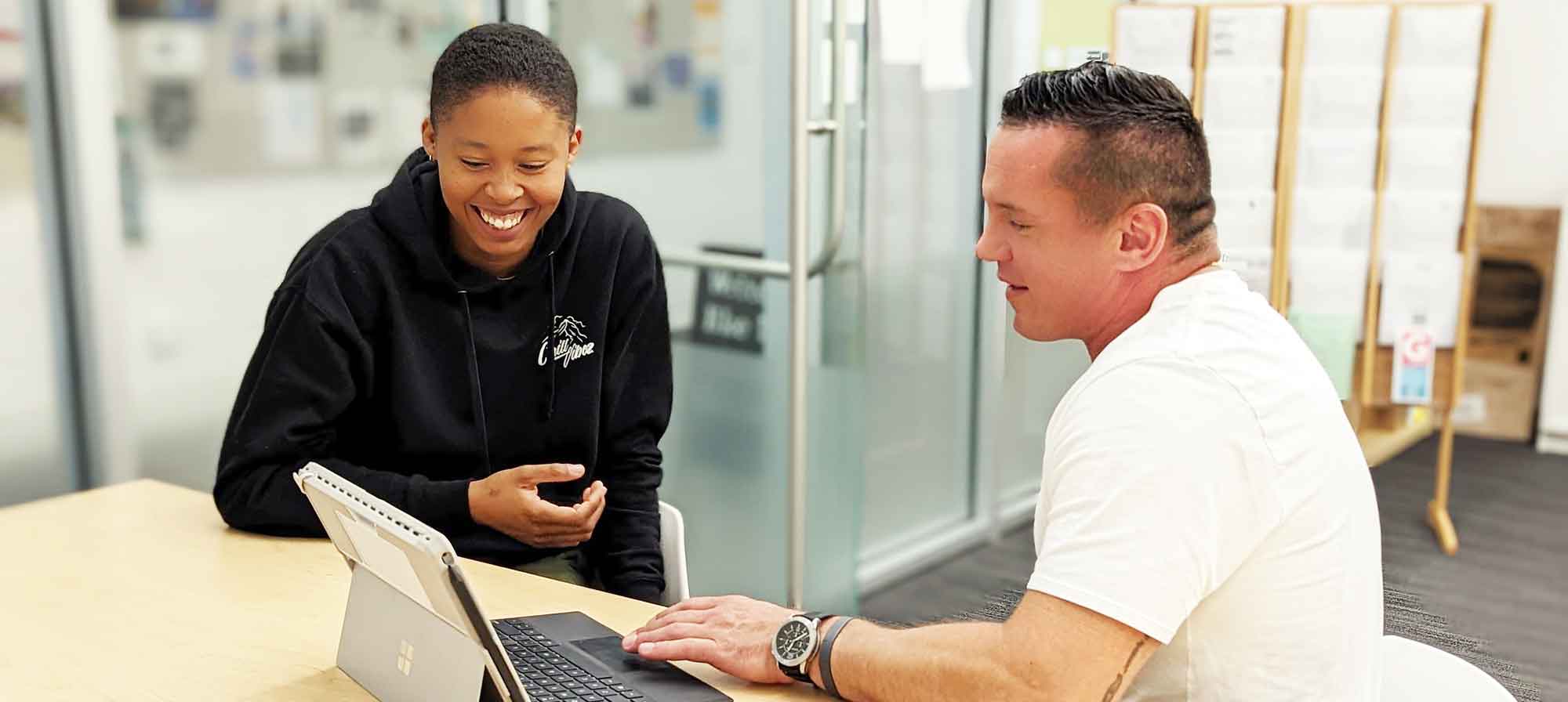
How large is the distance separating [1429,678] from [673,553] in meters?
1.03

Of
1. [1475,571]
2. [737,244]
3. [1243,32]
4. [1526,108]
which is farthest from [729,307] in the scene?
[1526,108]

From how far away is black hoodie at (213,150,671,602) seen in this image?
1.77 m

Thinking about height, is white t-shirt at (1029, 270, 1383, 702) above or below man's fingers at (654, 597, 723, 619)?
above

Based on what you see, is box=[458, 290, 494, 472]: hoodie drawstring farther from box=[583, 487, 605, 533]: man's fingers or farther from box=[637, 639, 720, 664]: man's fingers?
box=[637, 639, 720, 664]: man's fingers

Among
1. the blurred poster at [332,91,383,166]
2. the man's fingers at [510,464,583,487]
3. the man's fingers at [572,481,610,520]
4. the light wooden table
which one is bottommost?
the light wooden table

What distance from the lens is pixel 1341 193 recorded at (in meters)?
3.85

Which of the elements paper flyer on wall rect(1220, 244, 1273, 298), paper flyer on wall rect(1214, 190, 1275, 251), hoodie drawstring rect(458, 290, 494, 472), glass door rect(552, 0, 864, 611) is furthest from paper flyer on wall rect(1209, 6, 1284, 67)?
hoodie drawstring rect(458, 290, 494, 472)

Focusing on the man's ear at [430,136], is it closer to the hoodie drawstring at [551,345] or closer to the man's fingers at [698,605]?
the hoodie drawstring at [551,345]

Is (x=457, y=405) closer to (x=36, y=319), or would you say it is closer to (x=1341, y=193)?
(x=36, y=319)

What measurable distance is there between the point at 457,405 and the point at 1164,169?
1026 mm

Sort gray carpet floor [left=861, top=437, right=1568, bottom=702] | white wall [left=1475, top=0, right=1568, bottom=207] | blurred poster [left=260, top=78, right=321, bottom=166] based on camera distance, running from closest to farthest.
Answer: blurred poster [left=260, top=78, right=321, bottom=166] → gray carpet floor [left=861, top=437, right=1568, bottom=702] → white wall [left=1475, top=0, right=1568, bottom=207]

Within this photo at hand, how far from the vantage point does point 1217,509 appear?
116cm

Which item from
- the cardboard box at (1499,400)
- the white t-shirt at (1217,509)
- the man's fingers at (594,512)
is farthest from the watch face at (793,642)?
the cardboard box at (1499,400)

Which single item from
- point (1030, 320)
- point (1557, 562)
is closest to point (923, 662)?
point (1030, 320)
